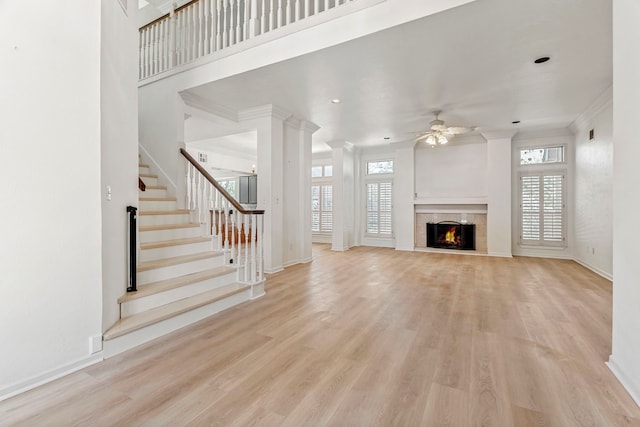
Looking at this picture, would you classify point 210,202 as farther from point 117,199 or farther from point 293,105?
point 293,105

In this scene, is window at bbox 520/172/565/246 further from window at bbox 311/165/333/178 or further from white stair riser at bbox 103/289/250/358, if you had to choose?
white stair riser at bbox 103/289/250/358

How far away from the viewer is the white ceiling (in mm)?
2721

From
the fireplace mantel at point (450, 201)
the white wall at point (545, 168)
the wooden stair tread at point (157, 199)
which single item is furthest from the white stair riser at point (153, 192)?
the white wall at point (545, 168)

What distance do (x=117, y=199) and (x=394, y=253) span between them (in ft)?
20.5

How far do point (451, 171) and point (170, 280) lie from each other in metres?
6.98

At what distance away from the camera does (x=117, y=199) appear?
8.09 ft

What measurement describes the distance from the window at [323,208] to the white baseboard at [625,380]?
744 cm

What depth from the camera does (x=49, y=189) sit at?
6.26ft

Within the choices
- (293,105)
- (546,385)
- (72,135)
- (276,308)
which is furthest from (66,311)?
(293,105)

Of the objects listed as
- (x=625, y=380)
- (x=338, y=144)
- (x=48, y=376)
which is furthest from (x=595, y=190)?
(x=48, y=376)

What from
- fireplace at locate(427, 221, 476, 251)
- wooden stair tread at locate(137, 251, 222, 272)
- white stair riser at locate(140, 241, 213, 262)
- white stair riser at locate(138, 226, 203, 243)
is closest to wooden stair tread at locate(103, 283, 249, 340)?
wooden stair tread at locate(137, 251, 222, 272)

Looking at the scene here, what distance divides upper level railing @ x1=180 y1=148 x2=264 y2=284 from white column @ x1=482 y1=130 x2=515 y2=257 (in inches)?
228

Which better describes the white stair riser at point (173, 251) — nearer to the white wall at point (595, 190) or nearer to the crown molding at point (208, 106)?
the crown molding at point (208, 106)

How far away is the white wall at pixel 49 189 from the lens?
1.75 metres
